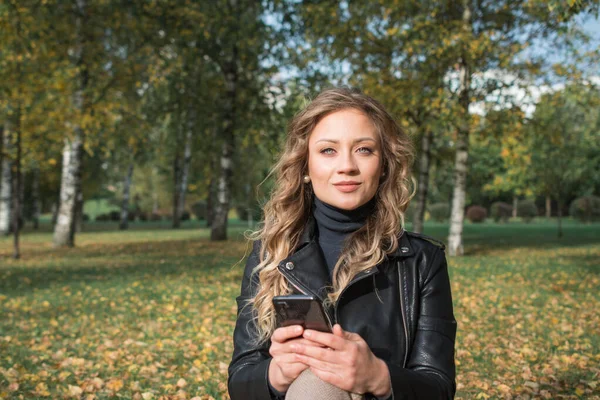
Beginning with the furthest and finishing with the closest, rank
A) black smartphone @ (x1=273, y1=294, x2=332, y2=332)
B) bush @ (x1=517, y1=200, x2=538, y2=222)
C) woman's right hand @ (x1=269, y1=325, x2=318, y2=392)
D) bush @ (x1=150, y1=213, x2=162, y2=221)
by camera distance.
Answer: bush @ (x1=150, y1=213, x2=162, y2=221)
bush @ (x1=517, y1=200, x2=538, y2=222)
woman's right hand @ (x1=269, y1=325, x2=318, y2=392)
black smartphone @ (x1=273, y1=294, x2=332, y2=332)

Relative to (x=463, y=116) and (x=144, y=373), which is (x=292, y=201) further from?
(x=463, y=116)

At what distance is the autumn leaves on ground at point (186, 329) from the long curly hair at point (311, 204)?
3.30 metres

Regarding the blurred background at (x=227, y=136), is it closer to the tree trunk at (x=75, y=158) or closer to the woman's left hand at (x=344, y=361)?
the tree trunk at (x=75, y=158)

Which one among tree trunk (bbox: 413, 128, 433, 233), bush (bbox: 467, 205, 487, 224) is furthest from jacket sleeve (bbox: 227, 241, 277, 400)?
bush (bbox: 467, 205, 487, 224)

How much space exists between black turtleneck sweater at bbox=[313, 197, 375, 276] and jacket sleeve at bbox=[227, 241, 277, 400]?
319mm

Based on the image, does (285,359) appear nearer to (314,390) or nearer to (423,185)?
(314,390)

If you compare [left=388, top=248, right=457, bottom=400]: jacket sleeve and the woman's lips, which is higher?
the woman's lips

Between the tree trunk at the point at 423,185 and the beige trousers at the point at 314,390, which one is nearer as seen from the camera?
the beige trousers at the point at 314,390

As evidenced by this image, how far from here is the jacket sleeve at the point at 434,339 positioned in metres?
2.19

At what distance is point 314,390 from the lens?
202cm

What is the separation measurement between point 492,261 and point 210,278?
807 centimetres

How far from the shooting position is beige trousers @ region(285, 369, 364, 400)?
6.61 feet

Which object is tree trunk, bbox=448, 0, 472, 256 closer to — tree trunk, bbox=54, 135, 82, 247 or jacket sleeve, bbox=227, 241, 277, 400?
tree trunk, bbox=54, 135, 82, 247

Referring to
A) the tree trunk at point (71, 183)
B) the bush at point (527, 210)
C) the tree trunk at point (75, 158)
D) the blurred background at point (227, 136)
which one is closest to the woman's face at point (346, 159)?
the blurred background at point (227, 136)
